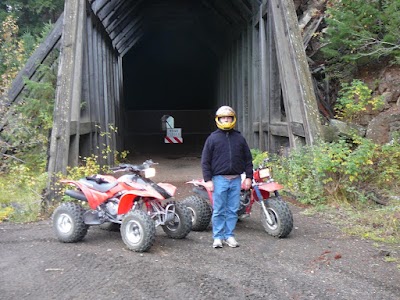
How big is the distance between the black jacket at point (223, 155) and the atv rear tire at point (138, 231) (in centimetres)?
82

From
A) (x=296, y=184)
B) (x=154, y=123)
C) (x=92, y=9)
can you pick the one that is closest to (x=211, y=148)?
(x=296, y=184)

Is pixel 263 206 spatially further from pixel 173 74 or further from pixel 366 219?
pixel 173 74

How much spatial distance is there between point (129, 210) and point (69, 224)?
32.1 inches

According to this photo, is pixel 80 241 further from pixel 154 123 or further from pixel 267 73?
pixel 154 123

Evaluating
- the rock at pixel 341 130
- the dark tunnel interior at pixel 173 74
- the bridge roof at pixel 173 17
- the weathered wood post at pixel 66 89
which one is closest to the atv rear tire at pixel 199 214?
the weathered wood post at pixel 66 89

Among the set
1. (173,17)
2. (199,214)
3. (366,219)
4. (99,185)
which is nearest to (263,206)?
(199,214)

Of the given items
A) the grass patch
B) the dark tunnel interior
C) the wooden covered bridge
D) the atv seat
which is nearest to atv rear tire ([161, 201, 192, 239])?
the atv seat

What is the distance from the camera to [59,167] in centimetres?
793

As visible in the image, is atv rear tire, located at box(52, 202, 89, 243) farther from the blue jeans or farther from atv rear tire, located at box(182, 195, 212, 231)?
the blue jeans

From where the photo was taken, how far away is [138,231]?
5141 mm

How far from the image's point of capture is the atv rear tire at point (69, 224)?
547 cm

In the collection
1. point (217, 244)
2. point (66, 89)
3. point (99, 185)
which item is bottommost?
point (217, 244)

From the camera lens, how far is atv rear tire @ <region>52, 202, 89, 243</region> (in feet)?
18.0

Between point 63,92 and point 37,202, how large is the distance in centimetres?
210
